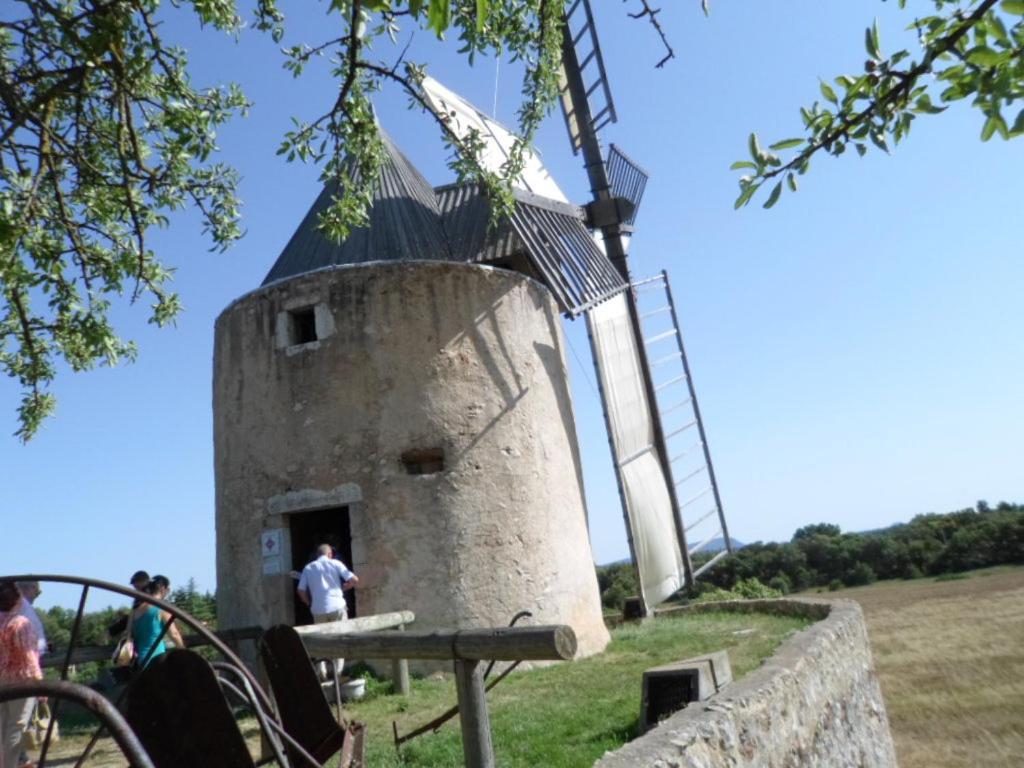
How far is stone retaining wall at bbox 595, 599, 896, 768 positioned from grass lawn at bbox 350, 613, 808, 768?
54cm

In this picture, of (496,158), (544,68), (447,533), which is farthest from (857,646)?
(496,158)

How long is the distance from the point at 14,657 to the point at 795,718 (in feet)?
14.2

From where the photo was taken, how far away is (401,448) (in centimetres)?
734

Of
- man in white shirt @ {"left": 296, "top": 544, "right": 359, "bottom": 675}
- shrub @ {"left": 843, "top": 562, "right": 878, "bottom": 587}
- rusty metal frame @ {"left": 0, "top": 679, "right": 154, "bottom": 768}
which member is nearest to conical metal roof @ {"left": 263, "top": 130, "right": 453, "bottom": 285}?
man in white shirt @ {"left": 296, "top": 544, "right": 359, "bottom": 675}

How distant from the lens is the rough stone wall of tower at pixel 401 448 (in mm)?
7145

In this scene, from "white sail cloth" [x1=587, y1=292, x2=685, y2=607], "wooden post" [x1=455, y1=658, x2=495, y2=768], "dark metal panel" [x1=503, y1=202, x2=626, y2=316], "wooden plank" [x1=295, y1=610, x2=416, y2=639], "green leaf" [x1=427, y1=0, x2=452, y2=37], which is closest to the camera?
"green leaf" [x1=427, y1=0, x2=452, y2=37]

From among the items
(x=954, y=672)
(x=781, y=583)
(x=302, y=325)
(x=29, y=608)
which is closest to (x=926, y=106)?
(x=29, y=608)

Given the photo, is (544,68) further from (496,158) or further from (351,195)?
(496,158)

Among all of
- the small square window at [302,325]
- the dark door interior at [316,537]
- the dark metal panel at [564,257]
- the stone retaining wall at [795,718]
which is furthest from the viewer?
the dark metal panel at [564,257]

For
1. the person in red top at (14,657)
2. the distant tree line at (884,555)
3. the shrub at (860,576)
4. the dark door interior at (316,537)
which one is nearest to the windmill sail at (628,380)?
the dark door interior at (316,537)

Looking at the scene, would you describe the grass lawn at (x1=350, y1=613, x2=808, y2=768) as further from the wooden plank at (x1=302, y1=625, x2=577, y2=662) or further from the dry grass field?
the dry grass field

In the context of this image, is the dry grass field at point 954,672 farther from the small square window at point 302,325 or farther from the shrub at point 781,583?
the small square window at point 302,325

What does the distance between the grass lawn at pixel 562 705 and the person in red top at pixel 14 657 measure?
1808 millimetres

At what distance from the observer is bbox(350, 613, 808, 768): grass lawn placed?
4211 millimetres
